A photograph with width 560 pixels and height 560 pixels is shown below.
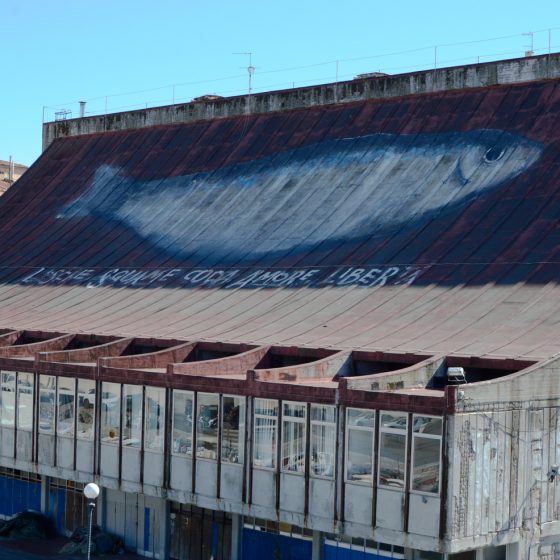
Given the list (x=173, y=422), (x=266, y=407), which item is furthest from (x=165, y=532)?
A: (x=266, y=407)

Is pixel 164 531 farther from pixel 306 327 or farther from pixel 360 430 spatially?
pixel 360 430

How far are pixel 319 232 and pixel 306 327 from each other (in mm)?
9510

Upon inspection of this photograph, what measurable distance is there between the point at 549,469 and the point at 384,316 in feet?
33.1

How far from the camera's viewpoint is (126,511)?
1395 inches

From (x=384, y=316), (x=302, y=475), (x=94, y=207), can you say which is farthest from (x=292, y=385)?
(x=94, y=207)

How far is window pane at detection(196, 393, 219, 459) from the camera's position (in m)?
30.6

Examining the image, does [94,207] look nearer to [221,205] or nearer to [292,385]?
[221,205]

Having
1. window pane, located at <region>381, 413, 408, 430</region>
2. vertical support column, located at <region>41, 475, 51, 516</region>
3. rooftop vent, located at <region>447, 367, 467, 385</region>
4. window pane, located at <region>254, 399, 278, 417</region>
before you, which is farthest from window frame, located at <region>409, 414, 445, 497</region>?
vertical support column, located at <region>41, 475, 51, 516</region>

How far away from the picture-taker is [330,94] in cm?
5350

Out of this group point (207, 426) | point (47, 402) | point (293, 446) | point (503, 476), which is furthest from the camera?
point (47, 402)

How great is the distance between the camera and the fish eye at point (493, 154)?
43406 millimetres

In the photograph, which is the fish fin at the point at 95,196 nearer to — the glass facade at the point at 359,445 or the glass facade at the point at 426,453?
the glass facade at the point at 359,445

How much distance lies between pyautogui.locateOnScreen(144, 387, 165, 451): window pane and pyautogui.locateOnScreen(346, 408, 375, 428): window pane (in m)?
6.82

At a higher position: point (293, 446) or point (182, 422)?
point (182, 422)
